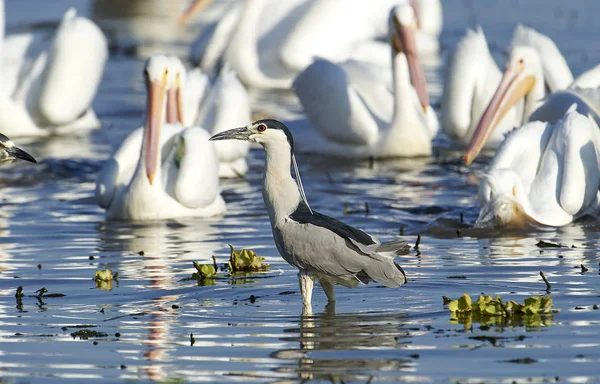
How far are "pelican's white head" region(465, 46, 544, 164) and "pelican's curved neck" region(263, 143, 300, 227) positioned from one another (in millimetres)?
5133

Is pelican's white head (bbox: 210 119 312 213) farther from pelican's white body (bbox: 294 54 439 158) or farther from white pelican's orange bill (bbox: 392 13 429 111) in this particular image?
white pelican's orange bill (bbox: 392 13 429 111)

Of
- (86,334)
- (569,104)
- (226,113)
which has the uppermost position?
(226,113)

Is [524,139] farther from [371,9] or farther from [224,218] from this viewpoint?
[371,9]

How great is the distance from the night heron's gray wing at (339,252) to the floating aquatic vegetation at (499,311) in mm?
308

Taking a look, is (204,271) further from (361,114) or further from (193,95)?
(361,114)

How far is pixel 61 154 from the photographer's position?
42.6ft

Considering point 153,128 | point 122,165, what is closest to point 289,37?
point 122,165

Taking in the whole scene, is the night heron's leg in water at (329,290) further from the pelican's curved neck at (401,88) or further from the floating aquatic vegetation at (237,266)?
the pelican's curved neck at (401,88)

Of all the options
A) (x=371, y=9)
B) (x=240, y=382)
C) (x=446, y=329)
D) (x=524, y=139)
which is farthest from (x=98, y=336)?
(x=371, y=9)

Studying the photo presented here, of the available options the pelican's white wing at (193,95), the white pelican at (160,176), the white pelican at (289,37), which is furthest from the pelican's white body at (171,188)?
the white pelican at (289,37)

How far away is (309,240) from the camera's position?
641cm

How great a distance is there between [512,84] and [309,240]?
18.7 feet

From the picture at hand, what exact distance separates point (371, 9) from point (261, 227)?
8.40m

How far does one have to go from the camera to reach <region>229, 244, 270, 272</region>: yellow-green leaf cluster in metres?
7.60
